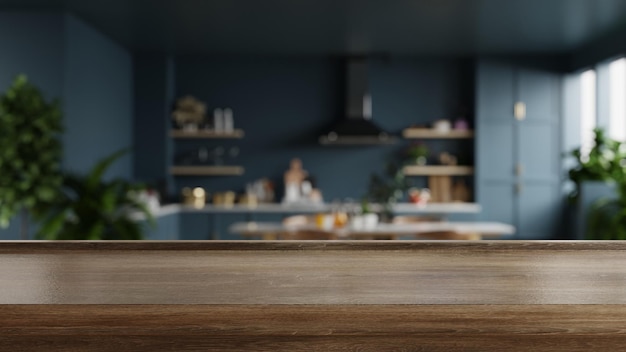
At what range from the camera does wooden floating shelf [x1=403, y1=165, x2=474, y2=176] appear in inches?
356

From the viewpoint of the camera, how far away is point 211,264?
1478 mm

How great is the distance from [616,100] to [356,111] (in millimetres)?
2857

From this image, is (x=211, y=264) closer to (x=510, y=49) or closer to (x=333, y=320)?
(x=333, y=320)

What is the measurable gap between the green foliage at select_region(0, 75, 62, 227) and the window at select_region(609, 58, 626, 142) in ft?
18.7

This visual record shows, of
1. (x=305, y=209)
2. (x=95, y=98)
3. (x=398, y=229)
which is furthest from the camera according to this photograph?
(x=305, y=209)

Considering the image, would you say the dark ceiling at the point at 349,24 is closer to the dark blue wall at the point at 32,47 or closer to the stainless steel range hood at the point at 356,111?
the dark blue wall at the point at 32,47

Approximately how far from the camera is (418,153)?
9.01 m

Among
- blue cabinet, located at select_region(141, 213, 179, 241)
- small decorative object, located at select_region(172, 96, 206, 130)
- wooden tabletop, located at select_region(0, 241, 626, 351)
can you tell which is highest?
small decorative object, located at select_region(172, 96, 206, 130)

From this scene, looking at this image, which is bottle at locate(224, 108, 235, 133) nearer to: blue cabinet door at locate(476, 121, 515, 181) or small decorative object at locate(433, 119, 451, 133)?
small decorative object at locate(433, 119, 451, 133)

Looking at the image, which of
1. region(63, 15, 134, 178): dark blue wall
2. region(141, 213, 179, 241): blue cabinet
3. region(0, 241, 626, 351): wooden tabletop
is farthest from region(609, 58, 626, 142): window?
region(0, 241, 626, 351): wooden tabletop

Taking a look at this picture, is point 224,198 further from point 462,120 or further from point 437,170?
point 462,120

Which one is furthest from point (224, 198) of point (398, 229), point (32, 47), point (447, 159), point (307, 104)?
point (398, 229)

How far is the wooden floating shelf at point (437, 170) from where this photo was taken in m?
9.05

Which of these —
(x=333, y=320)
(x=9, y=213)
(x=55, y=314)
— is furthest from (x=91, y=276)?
(x=9, y=213)
